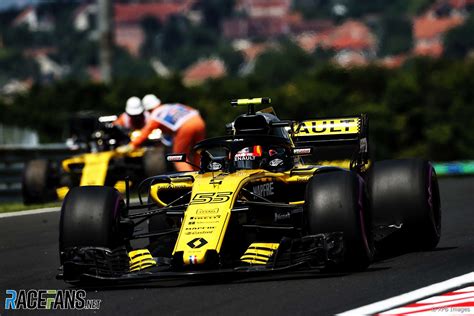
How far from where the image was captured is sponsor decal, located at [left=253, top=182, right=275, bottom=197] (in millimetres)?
10195

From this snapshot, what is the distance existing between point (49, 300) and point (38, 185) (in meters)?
9.88

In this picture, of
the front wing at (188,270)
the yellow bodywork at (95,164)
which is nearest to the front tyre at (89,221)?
the front wing at (188,270)

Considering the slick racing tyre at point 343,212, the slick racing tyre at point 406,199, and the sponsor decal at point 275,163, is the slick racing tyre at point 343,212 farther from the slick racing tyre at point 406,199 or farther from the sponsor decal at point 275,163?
the slick racing tyre at point 406,199

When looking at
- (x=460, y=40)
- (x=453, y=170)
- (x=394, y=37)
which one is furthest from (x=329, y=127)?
(x=394, y=37)

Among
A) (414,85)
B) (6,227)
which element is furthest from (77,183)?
(414,85)

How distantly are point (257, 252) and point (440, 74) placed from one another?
38.6 metres

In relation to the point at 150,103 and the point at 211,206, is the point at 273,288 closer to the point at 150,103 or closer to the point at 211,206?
the point at 211,206

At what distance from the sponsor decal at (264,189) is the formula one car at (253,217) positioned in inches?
0.4

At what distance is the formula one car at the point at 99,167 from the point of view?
18.8 metres

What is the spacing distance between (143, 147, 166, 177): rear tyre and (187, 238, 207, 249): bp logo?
9414 millimetres

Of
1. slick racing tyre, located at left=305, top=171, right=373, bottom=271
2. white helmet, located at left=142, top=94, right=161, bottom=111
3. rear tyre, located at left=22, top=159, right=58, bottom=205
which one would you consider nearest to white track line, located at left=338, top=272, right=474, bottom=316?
slick racing tyre, located at left=305, top=171, right=373, bottom=271

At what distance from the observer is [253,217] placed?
10266 mm

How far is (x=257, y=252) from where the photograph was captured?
951cm

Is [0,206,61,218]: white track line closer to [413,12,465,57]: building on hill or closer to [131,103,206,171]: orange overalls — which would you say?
[131,103,206,171]: orange overalls
